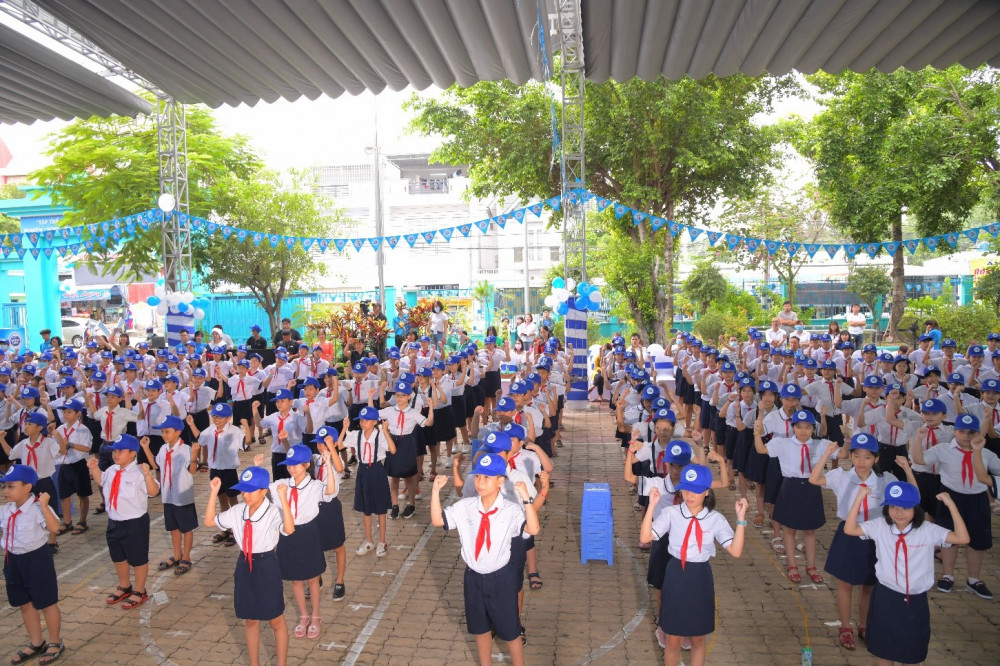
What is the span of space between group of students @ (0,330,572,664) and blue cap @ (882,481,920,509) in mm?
2277

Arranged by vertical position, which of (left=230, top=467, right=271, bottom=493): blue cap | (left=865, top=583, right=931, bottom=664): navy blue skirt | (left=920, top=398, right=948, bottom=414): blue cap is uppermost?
(left=920, top=398, right=948, bottom=414): blue cap

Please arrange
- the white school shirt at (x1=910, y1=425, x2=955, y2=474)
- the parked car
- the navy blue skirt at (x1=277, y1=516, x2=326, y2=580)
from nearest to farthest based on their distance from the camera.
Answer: the navy blue skirt at (x1=277, y1=516, x2=326, y2=580) < the white school shirt at (x1=910, y1=425, x2=955, y2=474) < the parked car

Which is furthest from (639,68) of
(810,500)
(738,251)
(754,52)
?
(738,251)

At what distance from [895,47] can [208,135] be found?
60.6ft

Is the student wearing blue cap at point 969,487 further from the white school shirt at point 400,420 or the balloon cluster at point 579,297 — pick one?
the balloon cluster at point 579,297

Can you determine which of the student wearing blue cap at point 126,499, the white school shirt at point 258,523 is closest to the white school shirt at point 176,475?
the student wearing blue cap at point 126,499

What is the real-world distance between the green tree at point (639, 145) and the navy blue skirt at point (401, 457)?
1266 centimetres

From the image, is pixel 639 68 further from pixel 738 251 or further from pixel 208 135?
pixel 738 251

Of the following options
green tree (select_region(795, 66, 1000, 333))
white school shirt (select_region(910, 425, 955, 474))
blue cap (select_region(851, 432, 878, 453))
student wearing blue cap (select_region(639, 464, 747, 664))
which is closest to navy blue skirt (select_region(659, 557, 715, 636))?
student wearing blue cap (select_region(639, 464, 747, 664))

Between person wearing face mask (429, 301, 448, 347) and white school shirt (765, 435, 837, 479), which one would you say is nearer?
white school shirt (765, 435, 837, 479)

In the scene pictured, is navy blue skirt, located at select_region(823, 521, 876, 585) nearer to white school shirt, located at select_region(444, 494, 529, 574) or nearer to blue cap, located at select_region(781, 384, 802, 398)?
blue cap, located at select_region(781, 384, 802, 398)

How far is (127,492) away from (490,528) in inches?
132

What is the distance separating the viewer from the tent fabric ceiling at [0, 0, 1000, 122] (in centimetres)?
897

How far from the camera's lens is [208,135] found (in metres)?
21.9
